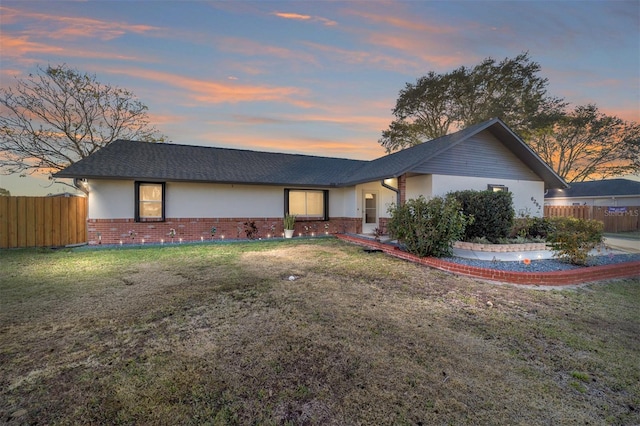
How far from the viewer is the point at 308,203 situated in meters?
13.9

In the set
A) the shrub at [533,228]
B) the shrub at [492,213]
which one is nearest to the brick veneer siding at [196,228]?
the shrub at [492,213]

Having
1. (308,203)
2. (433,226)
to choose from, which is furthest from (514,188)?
(308,203)

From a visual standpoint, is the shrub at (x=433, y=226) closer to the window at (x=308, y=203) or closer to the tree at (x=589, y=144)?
the window at (x=308, y=203)

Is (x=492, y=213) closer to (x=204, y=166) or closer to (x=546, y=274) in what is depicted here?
(x=546, y=274)

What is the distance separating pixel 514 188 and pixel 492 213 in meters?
4.52

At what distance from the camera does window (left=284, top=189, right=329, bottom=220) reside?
13.5 metres

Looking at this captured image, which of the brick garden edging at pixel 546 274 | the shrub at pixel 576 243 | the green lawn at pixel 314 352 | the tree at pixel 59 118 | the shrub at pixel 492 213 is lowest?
the green lawn at pixel 314 352

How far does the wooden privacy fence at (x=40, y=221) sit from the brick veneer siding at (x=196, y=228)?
88 cm

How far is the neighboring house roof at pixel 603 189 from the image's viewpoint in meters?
22.9

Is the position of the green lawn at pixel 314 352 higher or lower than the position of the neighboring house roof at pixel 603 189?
lower

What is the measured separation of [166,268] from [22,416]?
5.11 m

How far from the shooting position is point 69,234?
10508 mm

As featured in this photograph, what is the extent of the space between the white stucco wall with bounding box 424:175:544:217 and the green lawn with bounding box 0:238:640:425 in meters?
5.90

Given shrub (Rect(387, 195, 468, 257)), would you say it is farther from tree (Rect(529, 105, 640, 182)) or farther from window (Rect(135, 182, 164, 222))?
tree (Rect(529, 105, 640, 182))
